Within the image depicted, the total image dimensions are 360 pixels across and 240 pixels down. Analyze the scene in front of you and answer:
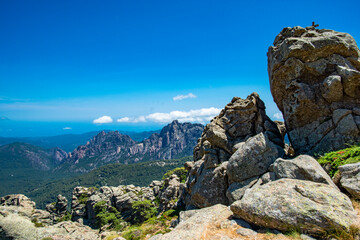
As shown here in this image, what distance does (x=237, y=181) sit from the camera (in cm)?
2020

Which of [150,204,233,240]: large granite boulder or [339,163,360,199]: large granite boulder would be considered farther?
[150,204,233,240]: large granite boulder

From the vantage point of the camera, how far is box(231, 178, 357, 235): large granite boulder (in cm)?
882

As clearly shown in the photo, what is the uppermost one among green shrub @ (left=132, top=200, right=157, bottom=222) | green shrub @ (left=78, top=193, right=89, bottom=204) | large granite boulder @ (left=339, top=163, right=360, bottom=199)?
large granite boulder @ (left=339, top=163, right=360, bottom=199)

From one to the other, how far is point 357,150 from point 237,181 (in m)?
10.7

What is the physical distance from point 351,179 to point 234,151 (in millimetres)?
14462

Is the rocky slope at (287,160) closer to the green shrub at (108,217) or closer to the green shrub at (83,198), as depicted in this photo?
the green shrub at (108,217)

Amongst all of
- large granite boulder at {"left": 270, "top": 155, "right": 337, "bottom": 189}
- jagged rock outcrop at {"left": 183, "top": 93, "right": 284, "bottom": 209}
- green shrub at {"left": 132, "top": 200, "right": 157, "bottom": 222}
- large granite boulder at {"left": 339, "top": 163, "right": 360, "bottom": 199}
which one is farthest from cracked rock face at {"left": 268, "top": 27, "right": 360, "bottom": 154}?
green shrub at {"left": 132, "top": 200, "right": 157, "bottom": 222}

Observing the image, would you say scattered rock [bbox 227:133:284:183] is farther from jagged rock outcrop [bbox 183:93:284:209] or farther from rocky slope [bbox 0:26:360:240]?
rocky slope [bbox 0:26:360:240]

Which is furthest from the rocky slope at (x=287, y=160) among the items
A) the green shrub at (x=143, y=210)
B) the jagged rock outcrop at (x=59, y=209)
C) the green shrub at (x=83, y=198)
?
the jagged rock outcrop at (x=59, y=209)

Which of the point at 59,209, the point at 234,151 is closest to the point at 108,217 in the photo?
the point at 59,209

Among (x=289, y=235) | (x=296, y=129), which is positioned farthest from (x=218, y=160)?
(x=289, y=235)

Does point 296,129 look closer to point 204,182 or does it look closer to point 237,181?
point 237,181

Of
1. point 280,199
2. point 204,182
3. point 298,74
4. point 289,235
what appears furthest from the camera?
point 204,182

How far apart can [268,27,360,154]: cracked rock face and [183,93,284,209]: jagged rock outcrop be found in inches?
138
